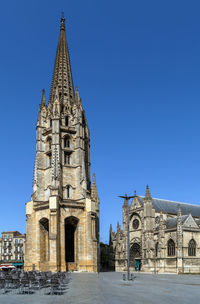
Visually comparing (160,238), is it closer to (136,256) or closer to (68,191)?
(136,256)

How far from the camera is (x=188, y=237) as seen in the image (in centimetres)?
5500

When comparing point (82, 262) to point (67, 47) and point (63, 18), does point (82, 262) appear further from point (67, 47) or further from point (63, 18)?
point (63, 18)

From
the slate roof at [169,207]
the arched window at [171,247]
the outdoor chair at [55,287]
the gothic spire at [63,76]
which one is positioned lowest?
the arched window at [171,247]

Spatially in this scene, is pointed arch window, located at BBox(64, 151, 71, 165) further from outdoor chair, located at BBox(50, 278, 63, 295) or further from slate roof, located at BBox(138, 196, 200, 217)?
outdoor chair, located at BBox(50, 278, 63, 295)

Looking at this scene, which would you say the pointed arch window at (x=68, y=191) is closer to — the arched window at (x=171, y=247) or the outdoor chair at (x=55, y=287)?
the arched window at (x=171, y=247)

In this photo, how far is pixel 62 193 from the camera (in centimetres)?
5072

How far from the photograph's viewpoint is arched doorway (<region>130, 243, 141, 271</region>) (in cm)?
6247

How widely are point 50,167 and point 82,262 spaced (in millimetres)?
14691

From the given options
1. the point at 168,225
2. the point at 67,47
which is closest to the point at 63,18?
the point at 67,47

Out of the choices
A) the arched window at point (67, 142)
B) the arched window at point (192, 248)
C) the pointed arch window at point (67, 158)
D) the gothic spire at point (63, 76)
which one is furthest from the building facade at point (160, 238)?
the gothic spire at point (63, 76)

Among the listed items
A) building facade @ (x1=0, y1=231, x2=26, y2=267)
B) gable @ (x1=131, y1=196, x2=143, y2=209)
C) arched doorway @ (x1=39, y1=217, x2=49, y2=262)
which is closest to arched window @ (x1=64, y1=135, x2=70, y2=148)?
arched doorway @ (x1=39, y1=217, x2=49, y2=262)

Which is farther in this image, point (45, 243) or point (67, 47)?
point (67, 47)

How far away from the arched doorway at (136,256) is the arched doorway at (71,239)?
640 inches

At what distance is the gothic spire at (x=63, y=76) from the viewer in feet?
193
